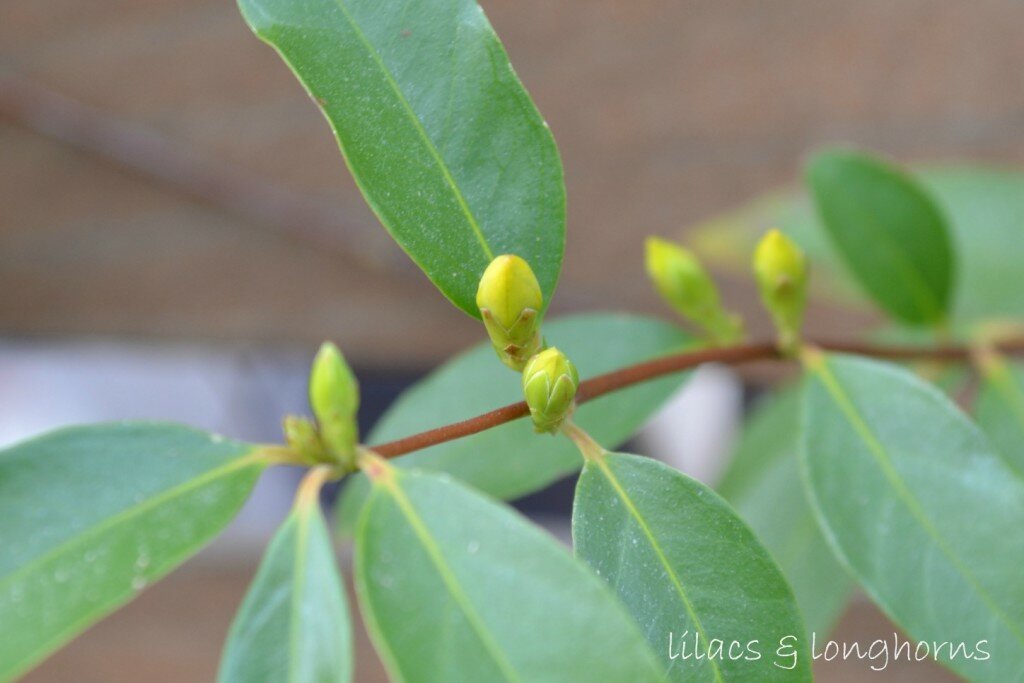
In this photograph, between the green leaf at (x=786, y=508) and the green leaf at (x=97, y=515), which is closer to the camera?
the green leaf at (x=97, y=515)

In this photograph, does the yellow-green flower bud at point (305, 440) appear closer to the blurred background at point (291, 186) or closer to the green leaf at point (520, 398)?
the green leaf at point (520, 398)

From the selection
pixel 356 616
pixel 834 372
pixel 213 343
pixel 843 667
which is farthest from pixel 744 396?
pixel 834 372

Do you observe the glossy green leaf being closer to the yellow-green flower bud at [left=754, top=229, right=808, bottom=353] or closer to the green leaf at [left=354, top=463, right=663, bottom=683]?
the yellow-green flower bud at [left=754, top=229, right=808, bottom=353]

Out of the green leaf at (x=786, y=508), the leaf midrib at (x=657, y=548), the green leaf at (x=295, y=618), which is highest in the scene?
the green leaf at (x=295, y=618)

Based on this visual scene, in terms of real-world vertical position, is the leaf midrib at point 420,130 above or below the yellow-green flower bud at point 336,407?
above

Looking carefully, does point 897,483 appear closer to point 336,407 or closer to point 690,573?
point 690,573

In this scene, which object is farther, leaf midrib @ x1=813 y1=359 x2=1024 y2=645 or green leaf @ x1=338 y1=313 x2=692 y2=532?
green leaf @ x1=338 y1=313 x2=692 y2=532

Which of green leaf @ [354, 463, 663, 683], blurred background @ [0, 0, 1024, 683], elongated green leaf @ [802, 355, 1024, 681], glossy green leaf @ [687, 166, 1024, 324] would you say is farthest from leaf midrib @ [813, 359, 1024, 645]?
blurred background @ [0, 0, 1024, 683]

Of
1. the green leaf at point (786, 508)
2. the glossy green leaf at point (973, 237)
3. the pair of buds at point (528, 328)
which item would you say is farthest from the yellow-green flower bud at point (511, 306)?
the glossy green leaf at point (973, 237)
